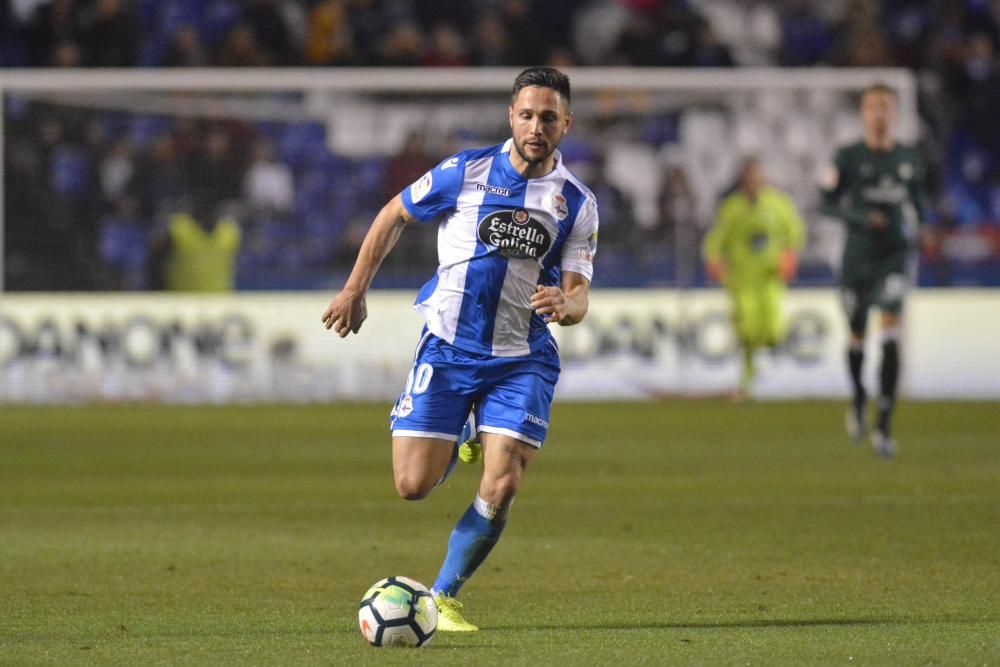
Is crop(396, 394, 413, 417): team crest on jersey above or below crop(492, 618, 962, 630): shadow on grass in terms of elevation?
above

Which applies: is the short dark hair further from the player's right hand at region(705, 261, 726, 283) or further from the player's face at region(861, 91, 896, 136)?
the player's right hand at region(705, 261, 726, 283)

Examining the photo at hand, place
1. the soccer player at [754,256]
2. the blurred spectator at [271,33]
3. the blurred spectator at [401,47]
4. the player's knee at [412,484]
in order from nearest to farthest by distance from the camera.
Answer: the player's knee at [412,484] < the soccer player at [754,256] < the blurred spectator at [401,47] < the blurred spectator at [271,33]

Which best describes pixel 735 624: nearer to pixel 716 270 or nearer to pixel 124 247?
pixel 716 270

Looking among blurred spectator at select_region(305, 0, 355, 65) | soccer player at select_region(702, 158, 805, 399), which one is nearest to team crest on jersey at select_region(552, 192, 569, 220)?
soccer player at select_region(702, 158, 805, 399)

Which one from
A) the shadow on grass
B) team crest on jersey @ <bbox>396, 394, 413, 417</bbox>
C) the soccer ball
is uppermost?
team crest on jersey @ <bbox>396, 394, 413, 417</bbox>

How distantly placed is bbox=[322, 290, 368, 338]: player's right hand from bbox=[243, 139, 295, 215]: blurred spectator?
14606mm

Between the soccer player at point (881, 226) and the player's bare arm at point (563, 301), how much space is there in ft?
23.7

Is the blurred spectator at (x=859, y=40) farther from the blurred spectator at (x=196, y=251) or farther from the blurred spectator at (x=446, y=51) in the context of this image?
the blurred spectator at (x=196, y=251)

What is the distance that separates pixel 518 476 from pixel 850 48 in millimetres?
18405

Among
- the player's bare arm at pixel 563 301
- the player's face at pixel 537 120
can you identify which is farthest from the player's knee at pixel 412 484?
the player's face at pixel 537 120

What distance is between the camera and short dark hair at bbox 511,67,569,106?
6.42 m

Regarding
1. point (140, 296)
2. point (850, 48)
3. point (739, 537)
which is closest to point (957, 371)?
point (850, 48)

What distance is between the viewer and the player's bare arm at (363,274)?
250 inches

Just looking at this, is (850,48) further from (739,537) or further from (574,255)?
(574,255)
